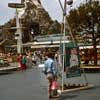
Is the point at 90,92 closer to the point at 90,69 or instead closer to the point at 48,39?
the point at 90,69

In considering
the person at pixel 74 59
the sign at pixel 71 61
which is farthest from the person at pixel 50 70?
the person at pixel 74 59

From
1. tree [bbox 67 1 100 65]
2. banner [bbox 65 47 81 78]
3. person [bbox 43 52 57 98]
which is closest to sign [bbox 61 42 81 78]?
banner [bbox 65 47 81 78]

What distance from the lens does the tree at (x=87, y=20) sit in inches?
1523

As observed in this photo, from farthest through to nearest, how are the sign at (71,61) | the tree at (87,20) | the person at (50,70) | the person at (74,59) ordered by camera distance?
1. the tree at (87,20)
2. the person at (74,59)
3. the sign at (71,61)
4. the person at (50,70)

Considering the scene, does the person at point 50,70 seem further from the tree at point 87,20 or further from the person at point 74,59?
the tree at point 87,20

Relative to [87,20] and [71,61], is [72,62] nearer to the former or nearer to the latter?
[71,61]

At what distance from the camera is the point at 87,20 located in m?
38.7

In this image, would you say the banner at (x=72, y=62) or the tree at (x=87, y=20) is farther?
the tree at (x=87, y=20)

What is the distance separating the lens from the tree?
38.7 meters

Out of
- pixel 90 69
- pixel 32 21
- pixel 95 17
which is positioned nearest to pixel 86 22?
pixel 95 17

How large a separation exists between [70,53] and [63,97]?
112 inches

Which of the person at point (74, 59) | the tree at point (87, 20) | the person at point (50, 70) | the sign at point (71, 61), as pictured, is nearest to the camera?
the person at point (50, 70)

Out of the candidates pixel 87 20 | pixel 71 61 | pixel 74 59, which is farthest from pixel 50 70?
pixel 87 20

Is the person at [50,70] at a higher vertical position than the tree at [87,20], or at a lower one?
lower
